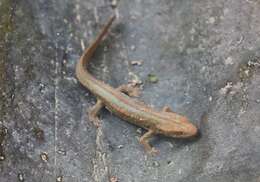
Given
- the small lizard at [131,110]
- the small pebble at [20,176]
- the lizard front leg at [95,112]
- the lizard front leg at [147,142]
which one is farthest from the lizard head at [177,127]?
the small pebble at [20,176]

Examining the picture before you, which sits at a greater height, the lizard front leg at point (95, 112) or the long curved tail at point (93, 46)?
the long curved tail at point (93, 46)

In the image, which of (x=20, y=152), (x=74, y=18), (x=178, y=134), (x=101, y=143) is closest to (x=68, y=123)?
(x=101, y=143)

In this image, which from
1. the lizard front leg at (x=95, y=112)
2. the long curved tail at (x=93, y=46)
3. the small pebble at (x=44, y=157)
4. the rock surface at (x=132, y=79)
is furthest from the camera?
the long curved tail at (x=93, y=46)

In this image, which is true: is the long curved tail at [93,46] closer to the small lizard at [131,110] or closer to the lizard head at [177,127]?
the small lizard at [131,110]

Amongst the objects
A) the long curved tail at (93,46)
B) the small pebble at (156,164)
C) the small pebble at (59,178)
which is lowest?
the small pebble at (156,164)

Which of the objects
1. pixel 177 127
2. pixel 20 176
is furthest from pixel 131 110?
pixel 20 176

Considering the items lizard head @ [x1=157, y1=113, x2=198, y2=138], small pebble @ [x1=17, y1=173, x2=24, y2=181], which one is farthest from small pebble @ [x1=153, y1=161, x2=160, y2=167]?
small pebble @ [x1=17, y1=173, x2=24, y2=181]

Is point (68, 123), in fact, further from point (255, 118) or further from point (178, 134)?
point (255, 118)
